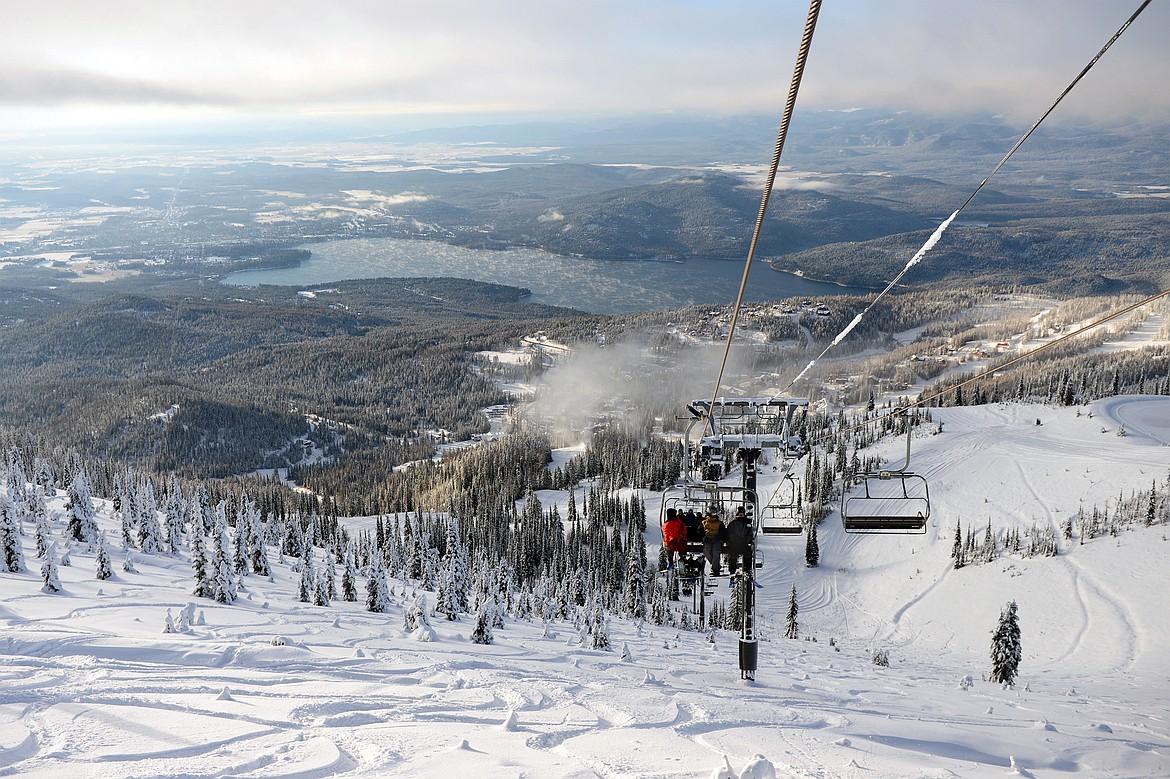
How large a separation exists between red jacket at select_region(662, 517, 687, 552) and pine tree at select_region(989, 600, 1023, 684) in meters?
37.3

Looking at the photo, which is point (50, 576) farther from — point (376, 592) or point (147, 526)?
point (147, 526)

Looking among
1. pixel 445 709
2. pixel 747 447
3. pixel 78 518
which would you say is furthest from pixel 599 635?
pixel 78 518

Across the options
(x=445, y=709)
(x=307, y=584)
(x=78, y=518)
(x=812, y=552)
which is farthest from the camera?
(x=812, y=552)

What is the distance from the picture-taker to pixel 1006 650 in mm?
41000

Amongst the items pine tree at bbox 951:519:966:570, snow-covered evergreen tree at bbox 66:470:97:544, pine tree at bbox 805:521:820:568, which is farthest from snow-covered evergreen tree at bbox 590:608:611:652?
pine tree at bbox 805:521:820:568

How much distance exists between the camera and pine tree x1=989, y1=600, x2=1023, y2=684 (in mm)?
40500

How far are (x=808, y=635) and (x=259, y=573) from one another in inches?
1848

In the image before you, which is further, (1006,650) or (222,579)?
(1006,650)

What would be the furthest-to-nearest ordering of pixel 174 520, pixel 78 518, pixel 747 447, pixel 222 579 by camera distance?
pixel 174 520 → pixel 78 518 → pixel 222 579 → pixel 747 447

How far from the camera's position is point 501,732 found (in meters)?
→ 9.39

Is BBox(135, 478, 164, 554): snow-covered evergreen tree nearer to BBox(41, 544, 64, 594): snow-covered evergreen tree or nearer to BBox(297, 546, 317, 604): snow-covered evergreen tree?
BBox(297, 546, 317, 604): snow-covered evergreen tree

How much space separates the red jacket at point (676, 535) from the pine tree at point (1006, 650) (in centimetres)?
3734

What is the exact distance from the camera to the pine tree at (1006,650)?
133 feet

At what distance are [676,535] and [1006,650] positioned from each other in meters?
38.6
